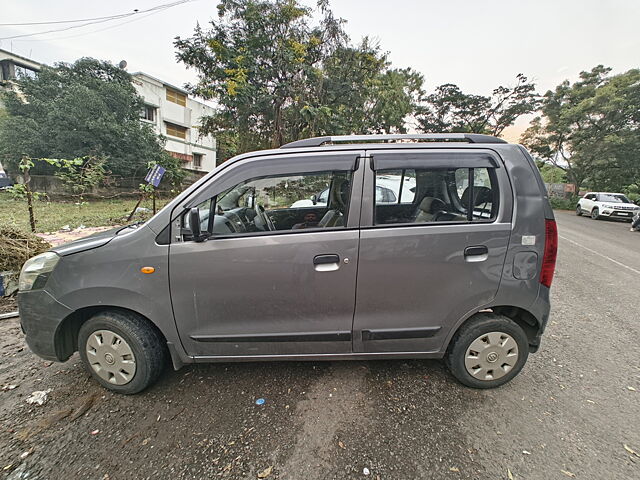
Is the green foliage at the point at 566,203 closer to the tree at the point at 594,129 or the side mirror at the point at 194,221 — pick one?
the tree at the point at 594,129

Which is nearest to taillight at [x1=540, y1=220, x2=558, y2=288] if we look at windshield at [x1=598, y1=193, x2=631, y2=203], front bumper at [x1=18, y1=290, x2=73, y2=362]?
front bumper at [x1=18, y1=290, x2=73, y2=362]

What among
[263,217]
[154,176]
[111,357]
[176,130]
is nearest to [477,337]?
[263,217]

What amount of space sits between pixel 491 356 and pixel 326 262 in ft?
4.90

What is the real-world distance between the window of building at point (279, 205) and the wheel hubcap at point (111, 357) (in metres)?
1.03

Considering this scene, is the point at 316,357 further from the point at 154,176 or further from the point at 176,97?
the point at 176,97

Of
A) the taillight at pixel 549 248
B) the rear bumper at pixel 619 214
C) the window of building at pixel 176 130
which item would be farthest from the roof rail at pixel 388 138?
the window of building at pixel 176 130

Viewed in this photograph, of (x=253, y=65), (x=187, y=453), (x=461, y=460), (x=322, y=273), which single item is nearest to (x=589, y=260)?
(x=461, y=460)

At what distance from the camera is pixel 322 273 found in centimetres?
200

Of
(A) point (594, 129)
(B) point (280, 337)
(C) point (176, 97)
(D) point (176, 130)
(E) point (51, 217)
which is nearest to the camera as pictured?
(B) point (280, 337)

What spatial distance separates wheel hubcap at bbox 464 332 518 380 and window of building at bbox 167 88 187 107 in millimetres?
30317

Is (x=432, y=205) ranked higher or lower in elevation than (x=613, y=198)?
lower

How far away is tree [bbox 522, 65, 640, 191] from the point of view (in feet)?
61.0

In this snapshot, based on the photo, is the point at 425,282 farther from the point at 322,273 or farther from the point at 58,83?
the point at 58,83

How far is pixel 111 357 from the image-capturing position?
2135mm
